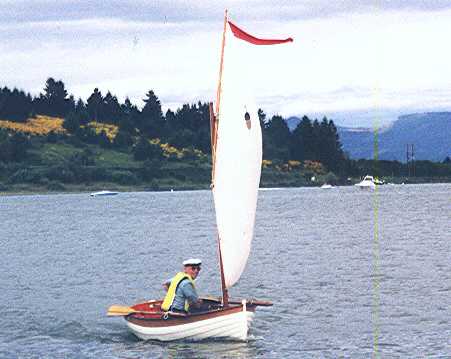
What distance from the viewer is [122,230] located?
4528 inches

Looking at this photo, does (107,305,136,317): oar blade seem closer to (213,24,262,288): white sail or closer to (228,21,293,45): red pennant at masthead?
(213,24,262,288): white sail

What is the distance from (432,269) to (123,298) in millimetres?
21359

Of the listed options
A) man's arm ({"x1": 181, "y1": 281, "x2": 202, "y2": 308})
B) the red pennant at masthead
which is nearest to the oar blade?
man's arm ({"x1": 181, "y1": 281, "x2": 202, "y2": 308})

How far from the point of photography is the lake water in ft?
120

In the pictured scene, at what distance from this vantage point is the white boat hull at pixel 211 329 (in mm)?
34500

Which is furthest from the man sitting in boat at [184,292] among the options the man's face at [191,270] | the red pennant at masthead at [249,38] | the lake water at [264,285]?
the red pennant at masthead at [249,38]

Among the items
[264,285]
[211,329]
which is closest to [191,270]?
[211,329]

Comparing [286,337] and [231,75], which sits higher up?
[231,75]

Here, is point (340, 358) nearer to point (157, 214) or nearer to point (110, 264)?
point (110, 264)

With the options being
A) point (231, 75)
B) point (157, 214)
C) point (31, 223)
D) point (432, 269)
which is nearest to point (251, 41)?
point (231, 75)

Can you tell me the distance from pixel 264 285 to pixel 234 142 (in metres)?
23.5

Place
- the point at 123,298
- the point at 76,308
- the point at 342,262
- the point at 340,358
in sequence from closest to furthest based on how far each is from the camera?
the point at 340,358 < the point at 76,308 < the point at 123,298 < the point at 342,262

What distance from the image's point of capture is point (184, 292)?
34469 millimetres

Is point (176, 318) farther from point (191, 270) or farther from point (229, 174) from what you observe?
point (229, 174)
